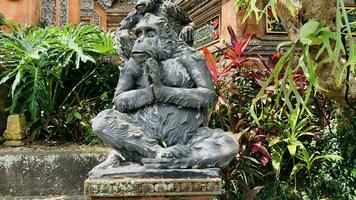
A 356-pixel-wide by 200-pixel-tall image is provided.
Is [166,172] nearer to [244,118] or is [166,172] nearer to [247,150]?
[247,150]

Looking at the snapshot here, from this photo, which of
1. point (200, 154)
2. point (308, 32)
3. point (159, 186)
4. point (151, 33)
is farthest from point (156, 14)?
point (308, 32)

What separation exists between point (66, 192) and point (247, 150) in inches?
57.1

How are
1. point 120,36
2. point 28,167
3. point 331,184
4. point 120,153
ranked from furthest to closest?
point 28,167
point 331,184
point 120,36
point 120,153

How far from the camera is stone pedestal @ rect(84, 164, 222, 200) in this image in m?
2.45

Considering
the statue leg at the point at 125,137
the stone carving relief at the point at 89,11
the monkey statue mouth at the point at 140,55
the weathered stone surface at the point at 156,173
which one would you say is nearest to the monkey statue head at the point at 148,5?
the monkey statue mouth at the point at 140,55

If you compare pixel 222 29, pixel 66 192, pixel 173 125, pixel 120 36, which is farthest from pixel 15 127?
pixel 222 29

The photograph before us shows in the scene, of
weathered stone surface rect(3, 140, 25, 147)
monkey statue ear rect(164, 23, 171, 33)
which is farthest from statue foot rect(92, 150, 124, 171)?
weathered stone surface rect(3, 140, 25, 147)

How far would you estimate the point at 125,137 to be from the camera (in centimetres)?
262

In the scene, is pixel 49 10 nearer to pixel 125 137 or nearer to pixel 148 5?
pixel 148 5

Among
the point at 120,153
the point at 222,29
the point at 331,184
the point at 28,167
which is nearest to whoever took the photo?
the point at 120,153

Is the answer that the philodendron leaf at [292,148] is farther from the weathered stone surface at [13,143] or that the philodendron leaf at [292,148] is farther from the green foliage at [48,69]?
the weathered stone surface at [13,143]

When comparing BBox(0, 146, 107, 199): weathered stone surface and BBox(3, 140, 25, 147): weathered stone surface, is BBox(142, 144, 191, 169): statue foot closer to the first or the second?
BBox(0, 146, 107, 199): weathered stone surface

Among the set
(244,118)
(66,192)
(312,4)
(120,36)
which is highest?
(312,4)

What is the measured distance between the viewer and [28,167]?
3605 mm
